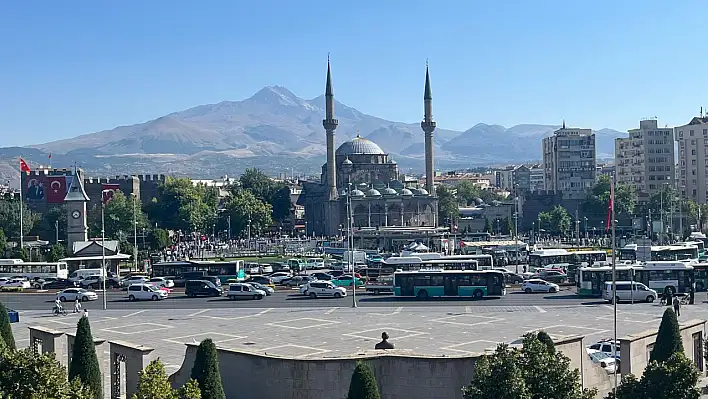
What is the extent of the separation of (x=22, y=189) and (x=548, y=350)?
83.4 metres

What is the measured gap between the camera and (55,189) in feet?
301

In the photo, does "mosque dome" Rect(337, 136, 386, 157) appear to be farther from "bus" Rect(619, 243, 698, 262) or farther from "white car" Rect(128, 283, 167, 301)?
"white car" Rect(128, 283, 167, 301)

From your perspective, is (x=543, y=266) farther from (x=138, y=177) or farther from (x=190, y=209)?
(x=138, y=177)

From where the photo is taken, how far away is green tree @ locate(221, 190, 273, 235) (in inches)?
3322

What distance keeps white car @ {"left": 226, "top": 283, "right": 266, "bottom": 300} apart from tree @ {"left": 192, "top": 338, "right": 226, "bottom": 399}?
2407 centimetres

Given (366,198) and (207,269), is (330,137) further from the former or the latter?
(207,269)

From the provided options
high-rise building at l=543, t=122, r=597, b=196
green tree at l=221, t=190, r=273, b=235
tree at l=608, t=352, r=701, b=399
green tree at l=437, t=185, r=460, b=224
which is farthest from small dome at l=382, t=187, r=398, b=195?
tree at l=608, t=352, r=701, b=399

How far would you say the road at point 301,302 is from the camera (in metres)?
37.6

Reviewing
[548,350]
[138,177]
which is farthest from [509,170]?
[548,350]

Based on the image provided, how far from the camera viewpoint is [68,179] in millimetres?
91125

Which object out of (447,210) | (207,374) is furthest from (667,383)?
(447,210)

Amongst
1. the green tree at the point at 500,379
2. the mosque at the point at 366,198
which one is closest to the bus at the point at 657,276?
the green tree at the point at 500,379

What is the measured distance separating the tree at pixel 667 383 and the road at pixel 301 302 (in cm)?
2214

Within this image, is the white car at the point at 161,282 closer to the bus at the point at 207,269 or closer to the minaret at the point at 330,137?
the bus at the point at 207,269
